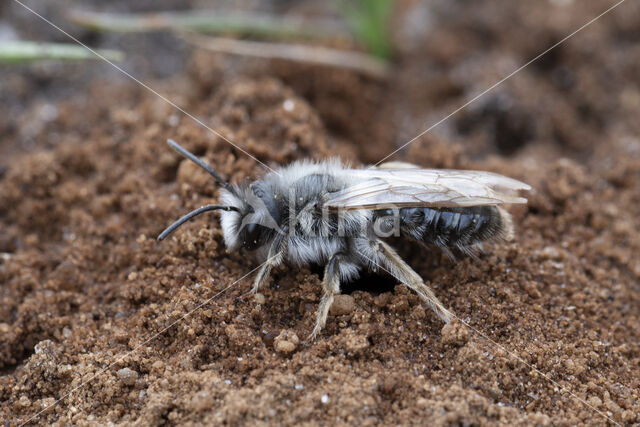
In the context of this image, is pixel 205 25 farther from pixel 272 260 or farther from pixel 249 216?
pixel 272 260

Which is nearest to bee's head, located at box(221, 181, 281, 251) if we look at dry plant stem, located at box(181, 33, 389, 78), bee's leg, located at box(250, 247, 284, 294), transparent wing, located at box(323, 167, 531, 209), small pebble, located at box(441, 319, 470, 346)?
bee's leg, located at box(250, 247, 284, 294)

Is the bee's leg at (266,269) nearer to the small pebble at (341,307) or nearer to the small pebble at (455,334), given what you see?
the small pebble at (341,307)

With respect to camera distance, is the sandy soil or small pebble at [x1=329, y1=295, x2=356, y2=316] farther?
small pebble at [x1=329, y1=295, x2=356, y2=316]

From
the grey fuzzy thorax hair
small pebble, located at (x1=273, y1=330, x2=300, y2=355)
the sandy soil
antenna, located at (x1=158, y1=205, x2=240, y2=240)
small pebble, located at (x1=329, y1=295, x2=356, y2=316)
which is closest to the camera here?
the sandy soil

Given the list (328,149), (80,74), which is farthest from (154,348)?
(80,74)

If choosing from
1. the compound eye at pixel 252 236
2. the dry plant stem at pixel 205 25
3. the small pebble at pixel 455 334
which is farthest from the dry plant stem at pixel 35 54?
the small pebble at pixel 455 334

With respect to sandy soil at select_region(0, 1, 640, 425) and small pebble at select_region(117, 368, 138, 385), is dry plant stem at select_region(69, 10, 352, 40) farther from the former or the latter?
small pebble at select_region(117, 368, 138, 385)

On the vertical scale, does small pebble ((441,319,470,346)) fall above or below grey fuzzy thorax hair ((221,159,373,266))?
below
